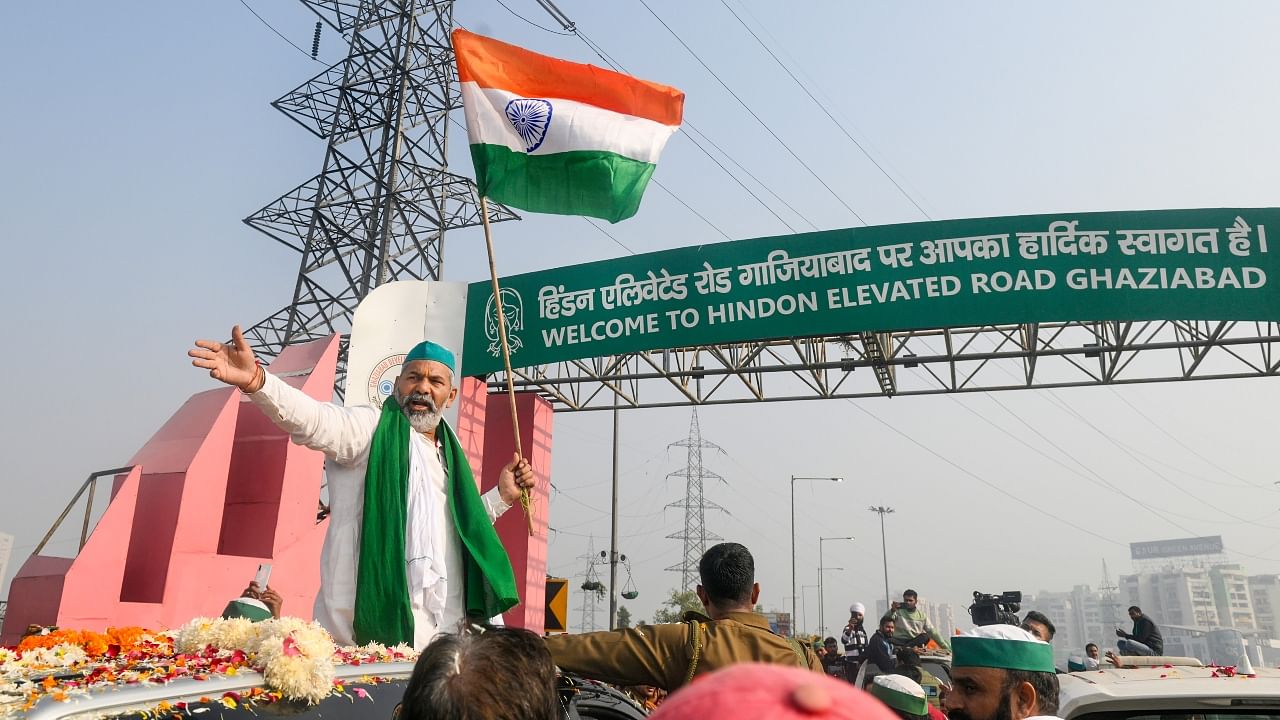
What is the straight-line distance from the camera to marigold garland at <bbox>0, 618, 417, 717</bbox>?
1877mm

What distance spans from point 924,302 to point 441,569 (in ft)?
26.4

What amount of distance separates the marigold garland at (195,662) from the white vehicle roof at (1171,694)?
2.35 m

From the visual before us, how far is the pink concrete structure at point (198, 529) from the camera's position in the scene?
8289 mm

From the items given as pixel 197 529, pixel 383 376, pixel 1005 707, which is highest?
pixel 383 376

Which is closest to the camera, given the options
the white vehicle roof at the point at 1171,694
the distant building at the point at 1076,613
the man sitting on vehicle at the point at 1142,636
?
the white vehicle roof at the point at 1171,694

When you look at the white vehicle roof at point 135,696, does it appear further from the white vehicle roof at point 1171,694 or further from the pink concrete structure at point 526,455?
the pink concrete structure at point 526,455

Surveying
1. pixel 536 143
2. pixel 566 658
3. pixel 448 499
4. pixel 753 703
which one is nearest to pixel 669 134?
pixel 536 143

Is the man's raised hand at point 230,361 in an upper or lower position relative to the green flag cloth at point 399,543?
upper

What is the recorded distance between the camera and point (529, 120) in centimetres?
571

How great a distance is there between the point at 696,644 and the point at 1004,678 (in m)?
1.00

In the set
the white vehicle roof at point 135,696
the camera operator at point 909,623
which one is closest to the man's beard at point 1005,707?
the white vehicle roof at point 135,696

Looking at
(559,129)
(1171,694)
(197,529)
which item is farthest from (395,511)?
(197,529)

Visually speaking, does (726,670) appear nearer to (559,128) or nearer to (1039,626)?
(559,128)

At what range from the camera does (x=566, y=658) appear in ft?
8.66
